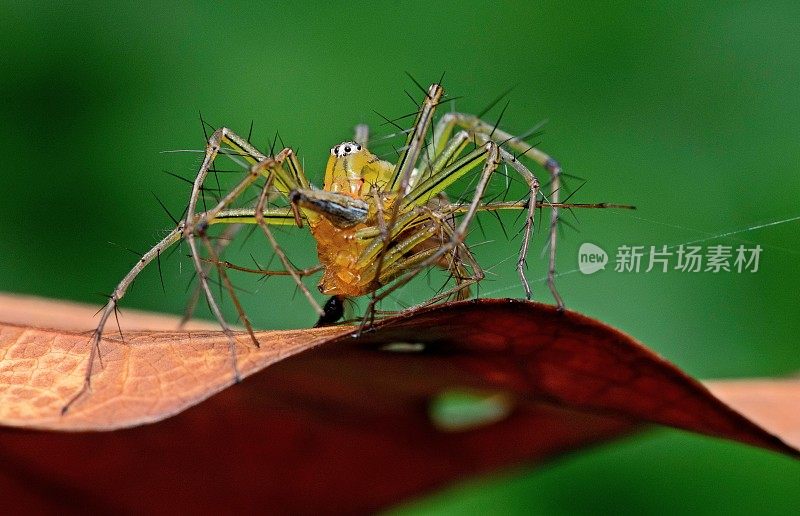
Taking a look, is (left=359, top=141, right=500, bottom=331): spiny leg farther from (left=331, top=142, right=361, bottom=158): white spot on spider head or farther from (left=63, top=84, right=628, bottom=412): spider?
(left=331, top=142, right=361, bottom=158): white spot on spider head

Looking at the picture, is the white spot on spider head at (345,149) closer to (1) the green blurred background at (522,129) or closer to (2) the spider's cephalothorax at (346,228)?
(2) the spider's cephalothorax at (346,228)

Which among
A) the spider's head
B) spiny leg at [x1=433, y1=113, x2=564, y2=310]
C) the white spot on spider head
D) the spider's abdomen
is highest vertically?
spiny leg at [x1=433, y1=113, x2=564, y2=310]

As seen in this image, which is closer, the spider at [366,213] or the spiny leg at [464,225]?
the spiny leg at [464,225]

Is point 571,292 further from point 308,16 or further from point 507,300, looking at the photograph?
point 308,16

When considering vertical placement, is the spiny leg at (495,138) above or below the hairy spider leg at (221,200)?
above

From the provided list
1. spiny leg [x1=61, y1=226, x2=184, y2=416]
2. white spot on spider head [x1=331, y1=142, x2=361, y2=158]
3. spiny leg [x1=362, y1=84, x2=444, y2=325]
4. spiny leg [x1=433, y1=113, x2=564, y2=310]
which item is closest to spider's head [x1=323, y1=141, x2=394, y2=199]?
white spot on spider head [x1=331, y1=142, x2=361, y2=158]

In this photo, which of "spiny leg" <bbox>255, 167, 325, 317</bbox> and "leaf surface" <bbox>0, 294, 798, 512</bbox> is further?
"spiny leg" <bbox>255, 167, 325, 317</bbox>

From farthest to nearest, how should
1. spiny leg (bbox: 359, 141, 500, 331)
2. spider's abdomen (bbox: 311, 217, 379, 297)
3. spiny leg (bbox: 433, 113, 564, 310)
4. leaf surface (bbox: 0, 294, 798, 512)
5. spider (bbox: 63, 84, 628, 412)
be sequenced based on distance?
spiny leg (bbox: 433, 113, 564, 310)
spider's abdomen (bbox: 311, 217, 379, 297)
spider (bbox: 63, 84, 628, 412)
spiny leg (bbox: 359, 141, 500, 331)
leaf surface (bbox: 0, 294, 798, 512)

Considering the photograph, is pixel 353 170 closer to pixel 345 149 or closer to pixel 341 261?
pixel 345 149

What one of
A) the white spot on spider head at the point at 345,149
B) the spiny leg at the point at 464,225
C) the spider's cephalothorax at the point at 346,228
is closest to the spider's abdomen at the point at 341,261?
the spider's cephalothorax at the point at 346,228
